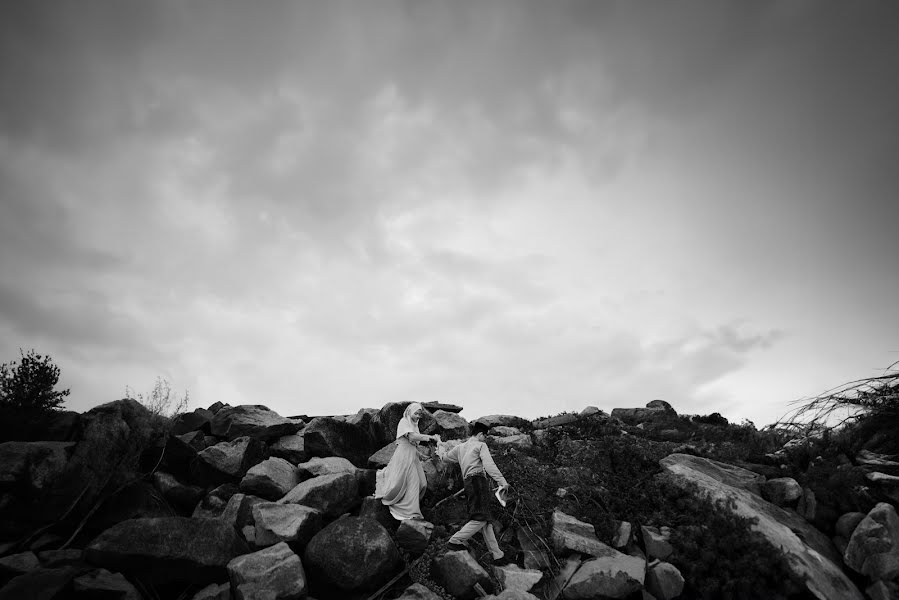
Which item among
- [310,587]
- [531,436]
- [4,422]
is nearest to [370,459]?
[310,587]

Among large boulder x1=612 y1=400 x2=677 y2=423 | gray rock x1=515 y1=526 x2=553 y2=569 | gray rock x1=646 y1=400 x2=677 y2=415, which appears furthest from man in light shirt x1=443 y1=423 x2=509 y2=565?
gray rock x1=646 y1=400 x2=677 y2=415

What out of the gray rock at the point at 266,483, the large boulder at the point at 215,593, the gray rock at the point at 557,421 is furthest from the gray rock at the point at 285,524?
the gray rock at the point at 557,421

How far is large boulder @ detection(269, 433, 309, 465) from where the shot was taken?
12453 millimetres

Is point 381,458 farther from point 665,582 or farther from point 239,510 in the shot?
point 665,582

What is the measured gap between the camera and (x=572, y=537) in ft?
27.1

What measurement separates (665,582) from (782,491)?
4.25m

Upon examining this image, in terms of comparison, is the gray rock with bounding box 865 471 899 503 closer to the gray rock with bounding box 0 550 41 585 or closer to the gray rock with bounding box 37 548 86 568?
the gray rock with bounding box 37 548 86 568

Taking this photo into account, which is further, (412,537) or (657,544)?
(412,537)

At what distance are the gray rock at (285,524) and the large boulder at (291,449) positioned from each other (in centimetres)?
340

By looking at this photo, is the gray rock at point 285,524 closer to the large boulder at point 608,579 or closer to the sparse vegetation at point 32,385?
the large boulder at point 608,579

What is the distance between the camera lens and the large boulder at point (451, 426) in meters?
14.6

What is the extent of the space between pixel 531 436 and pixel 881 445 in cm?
905

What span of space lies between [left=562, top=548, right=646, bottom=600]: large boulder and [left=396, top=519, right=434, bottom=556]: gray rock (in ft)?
9.45

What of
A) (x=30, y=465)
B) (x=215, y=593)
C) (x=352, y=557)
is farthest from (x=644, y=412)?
(x=30, y=465)
